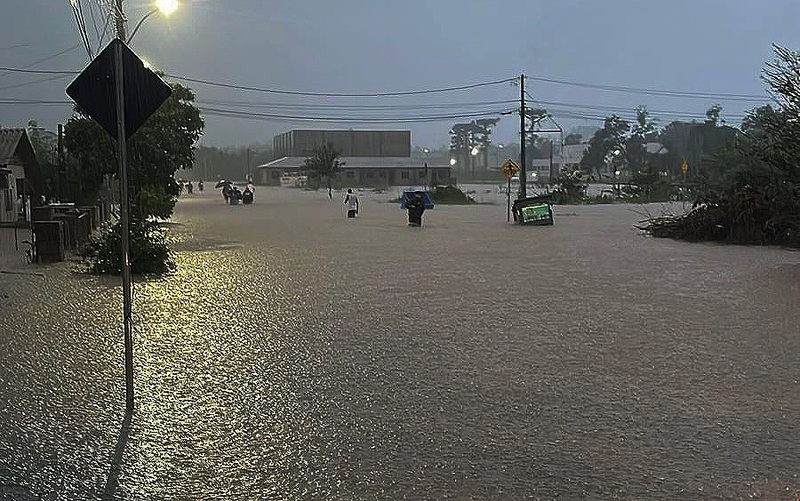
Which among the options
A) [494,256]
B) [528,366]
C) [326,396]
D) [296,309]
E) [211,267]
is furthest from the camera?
[494,256]

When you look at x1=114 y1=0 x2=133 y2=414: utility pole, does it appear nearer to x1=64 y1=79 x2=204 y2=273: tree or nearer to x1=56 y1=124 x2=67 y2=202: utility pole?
x1=64 y1=79 x2=204 y2=273: tree

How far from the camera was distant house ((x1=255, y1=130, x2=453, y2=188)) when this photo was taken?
107 meters

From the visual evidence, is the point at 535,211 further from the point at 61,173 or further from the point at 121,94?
the point at 121,94

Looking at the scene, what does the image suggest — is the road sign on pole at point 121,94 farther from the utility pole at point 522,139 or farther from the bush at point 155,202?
the utility pole at point 522,139

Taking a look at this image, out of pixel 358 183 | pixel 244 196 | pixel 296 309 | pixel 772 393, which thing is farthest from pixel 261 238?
pixel 358 183

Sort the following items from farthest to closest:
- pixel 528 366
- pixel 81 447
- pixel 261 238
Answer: pixel 261 238 < pixel 528 366 < pixel 81 447

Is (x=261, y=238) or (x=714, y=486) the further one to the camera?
(x=261, y=238)

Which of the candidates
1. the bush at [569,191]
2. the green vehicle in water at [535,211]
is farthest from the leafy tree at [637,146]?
the green vehicle in water at [535,211]

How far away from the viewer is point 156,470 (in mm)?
5141

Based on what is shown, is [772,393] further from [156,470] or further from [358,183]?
[358,183]

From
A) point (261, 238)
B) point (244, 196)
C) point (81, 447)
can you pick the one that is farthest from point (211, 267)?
point (244, 196)

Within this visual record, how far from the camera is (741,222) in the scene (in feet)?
80.0

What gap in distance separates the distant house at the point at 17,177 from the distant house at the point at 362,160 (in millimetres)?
57776

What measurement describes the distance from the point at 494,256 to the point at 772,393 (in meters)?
12.8
